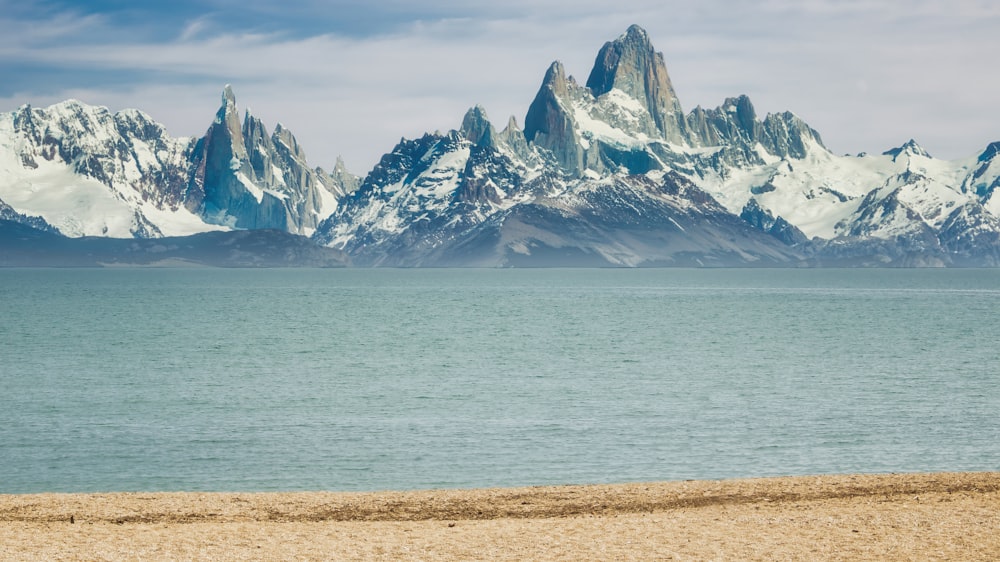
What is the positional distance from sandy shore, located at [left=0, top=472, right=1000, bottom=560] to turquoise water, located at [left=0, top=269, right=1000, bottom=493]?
8.66 meters

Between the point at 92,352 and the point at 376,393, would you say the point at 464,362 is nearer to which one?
the point at 376,393

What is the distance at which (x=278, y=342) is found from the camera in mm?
111062

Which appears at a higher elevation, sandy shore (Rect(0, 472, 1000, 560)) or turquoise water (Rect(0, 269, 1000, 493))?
sandy shore (Rect(0, 472, 1000, 560))

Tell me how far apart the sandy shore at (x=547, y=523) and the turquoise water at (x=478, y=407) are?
28.4 ft

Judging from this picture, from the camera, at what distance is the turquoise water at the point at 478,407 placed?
4312 cm

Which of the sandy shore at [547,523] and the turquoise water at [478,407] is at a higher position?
the sandy shore at [547,523]

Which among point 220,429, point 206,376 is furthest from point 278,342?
point 220,429

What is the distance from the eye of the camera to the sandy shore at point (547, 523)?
2388 cm

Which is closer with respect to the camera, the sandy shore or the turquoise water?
the sandy shore

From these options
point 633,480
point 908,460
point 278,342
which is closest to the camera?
point 633,480

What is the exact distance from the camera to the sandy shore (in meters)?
23.9

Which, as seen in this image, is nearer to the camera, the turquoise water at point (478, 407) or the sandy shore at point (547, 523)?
the sandy shore at point (547, 523)

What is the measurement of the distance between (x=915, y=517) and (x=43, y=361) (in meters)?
72.8

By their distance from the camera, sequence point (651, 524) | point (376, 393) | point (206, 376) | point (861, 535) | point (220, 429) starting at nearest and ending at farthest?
point (861, 535), point (651, 524), point (220, 429), point (376, 393), point (206, 376)
